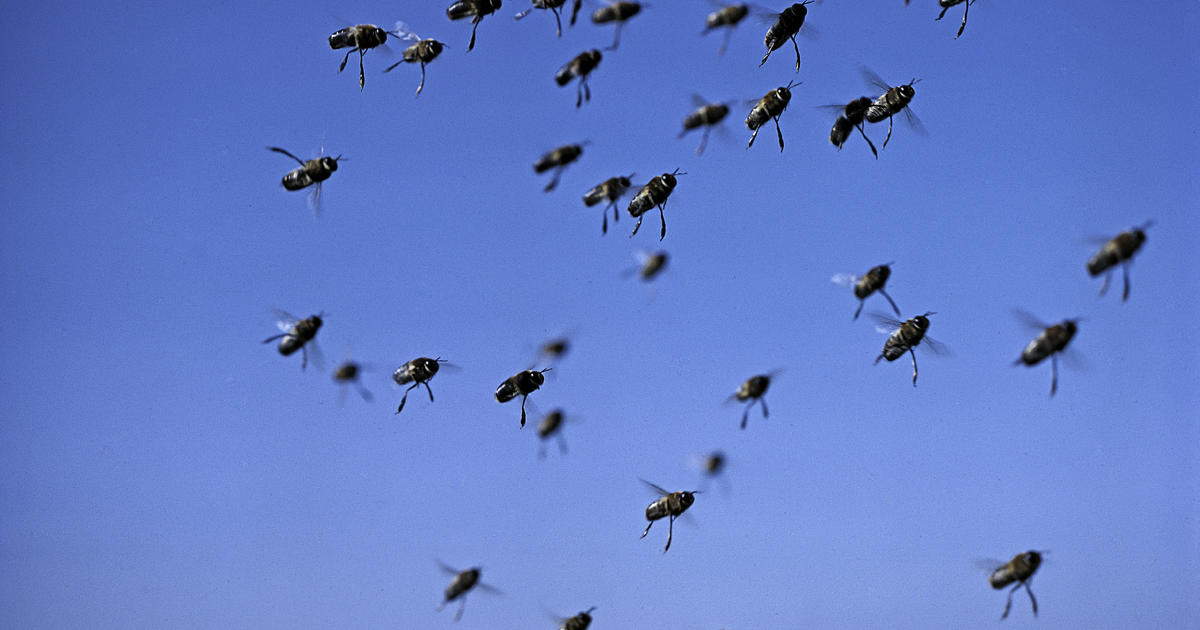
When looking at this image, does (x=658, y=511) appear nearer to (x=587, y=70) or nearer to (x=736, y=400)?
(x=736, y=400)

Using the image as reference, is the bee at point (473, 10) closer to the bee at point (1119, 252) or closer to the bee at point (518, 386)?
the bee at point (518, 386)

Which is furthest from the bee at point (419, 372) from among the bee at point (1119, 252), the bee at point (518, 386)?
the bee at point (1119, 252)

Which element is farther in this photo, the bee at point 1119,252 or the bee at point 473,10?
the bee at point 473,10

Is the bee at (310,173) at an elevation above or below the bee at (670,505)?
above

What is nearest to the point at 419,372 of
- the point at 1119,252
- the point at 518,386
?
the point at 518,386

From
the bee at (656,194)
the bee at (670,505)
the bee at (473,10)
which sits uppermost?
the bee at (473,10)

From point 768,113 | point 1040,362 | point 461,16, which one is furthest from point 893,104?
point 461,16

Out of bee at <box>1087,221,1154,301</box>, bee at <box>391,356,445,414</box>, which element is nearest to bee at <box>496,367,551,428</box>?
bee at <box>391,356,445,414</box>

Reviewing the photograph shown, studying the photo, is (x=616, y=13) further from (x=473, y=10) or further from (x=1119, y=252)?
(x=1119, y=252)
